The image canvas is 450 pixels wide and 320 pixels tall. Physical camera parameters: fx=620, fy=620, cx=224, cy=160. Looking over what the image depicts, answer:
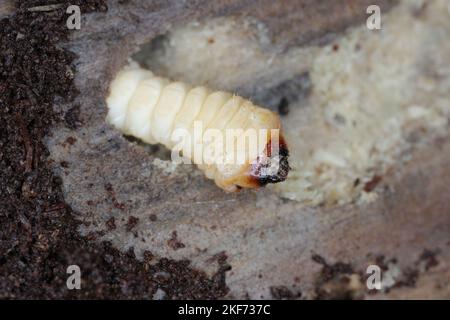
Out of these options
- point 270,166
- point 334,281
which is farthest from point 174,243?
point 334,281

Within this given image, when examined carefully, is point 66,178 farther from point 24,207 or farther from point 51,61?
point 51,61

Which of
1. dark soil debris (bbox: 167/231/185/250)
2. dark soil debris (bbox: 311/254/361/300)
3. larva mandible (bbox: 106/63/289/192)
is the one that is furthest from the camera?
dark soil debris (bbox: 311/254/361/300)

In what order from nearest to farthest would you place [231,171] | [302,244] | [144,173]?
[231,171]
[144,173]
[302,244]

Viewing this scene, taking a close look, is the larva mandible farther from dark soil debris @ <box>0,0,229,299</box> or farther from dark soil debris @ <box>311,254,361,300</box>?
dark soil debris @ <box>311,254,361,300</box>

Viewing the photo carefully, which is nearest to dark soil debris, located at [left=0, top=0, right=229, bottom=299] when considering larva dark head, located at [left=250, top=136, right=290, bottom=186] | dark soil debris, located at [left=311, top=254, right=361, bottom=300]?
larva dark head, located at [left=250, top=136, right=290, bottom=186]

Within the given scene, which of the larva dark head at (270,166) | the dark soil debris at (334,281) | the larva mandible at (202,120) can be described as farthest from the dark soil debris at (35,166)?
the dark soil debris at (334,281)

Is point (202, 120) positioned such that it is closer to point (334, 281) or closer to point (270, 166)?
point (270, 166)

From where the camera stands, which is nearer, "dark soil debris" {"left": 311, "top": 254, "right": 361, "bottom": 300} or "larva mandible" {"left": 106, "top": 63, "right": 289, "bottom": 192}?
"larva mandible" {"left": 106, "top": 63, "right": 289, "bottom": 192}
